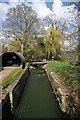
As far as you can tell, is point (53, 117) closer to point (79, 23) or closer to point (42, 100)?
point (42, 100)

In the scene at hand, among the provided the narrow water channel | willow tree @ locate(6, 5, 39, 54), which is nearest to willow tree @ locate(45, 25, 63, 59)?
willow tree @ locate(6, 5, 39, 54)

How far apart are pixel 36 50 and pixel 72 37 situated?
20481 millimetres

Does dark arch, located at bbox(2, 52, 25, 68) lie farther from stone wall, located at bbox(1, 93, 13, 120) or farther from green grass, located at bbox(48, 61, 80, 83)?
stone wall, located at bbox(1, 93, 13, 120)

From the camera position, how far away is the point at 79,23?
16.6m

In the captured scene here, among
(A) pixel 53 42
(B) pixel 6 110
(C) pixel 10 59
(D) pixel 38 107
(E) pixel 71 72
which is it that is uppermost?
(A) pixel 53 42

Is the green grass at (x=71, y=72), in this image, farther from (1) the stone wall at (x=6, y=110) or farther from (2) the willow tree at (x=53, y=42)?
(2) the willow tree at (x=53, y=42)

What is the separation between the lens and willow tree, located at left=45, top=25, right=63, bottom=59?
1521 inches

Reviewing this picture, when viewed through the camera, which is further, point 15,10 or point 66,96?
point 15,10

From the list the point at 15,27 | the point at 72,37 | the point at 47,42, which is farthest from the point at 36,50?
the point at 72,37

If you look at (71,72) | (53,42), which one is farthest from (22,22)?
(71,72)

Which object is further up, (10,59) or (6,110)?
(6,110)

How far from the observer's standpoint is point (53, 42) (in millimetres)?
38844

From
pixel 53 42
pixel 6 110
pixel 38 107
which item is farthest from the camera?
pixel 53 42

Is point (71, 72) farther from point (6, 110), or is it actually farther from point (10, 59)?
point (10, 59)
